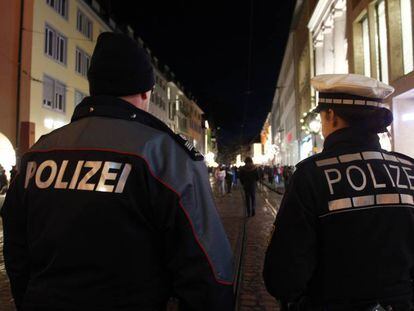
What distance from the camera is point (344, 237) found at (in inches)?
75.6

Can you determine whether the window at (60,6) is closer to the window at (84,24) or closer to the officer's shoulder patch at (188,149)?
the window at (84,24)

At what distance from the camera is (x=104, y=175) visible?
165cm

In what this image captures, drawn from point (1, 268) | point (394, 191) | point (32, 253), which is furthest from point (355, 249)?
point (1, 268)

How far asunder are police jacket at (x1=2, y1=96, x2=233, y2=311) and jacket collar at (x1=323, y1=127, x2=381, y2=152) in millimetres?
755

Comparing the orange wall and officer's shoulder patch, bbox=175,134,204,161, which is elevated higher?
the orange wall

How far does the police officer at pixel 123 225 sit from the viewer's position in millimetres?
1606

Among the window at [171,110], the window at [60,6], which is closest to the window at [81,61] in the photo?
the window at [60,6]

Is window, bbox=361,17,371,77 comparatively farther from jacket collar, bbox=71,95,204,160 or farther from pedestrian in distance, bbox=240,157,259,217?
jacket collar, bbox=71,95,204,160

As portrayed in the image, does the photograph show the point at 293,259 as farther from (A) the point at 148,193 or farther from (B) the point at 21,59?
(B) the point at 21,59

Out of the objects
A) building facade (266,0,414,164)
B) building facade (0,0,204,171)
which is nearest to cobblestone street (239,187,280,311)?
building facade (266,0,414,164)

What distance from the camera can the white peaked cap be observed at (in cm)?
215

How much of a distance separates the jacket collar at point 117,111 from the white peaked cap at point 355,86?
36.4 inches

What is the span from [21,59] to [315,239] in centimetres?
2121

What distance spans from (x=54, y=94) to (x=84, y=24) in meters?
6.32
